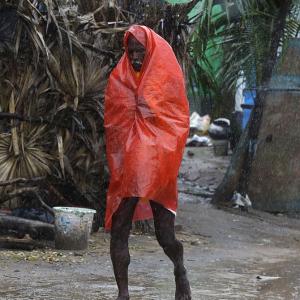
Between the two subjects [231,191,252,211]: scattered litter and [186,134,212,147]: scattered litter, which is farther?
[186,134,212,147]: scattered litter

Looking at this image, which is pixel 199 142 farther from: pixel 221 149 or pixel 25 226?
pixel 25 226

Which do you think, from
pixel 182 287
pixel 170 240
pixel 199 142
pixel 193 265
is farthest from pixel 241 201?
pixel 199 142

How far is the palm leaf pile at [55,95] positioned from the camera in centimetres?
770

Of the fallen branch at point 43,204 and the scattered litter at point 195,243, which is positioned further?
the scattered litter at point 195,243

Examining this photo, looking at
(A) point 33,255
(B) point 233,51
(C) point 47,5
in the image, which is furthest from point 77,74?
(B) point 233,51

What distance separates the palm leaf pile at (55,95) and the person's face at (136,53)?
267cm

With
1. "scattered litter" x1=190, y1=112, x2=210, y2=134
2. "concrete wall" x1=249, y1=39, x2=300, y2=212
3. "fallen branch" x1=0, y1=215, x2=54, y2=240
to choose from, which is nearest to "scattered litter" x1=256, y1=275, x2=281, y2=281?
"fallen branch" x1=0, y1=215, x2=54, y2=240

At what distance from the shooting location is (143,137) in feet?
15.9

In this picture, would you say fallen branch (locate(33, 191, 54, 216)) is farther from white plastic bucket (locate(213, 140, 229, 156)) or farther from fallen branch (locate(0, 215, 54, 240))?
white plastic bucket (locate(213, 140, 229, 156))

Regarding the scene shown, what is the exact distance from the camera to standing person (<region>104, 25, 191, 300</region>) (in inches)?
190

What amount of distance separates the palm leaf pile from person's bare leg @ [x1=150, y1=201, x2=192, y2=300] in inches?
114

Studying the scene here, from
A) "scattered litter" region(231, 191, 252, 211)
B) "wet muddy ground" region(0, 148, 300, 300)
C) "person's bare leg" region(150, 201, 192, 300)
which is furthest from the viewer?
"scattered litter" region(231, 191, 252, 211)

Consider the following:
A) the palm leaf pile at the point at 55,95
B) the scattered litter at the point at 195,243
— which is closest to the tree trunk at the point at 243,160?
the scattered litter at the point at 195,243

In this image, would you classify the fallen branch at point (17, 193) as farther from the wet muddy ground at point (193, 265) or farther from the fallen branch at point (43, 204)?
the wet muddy ground at point (193, 265)
